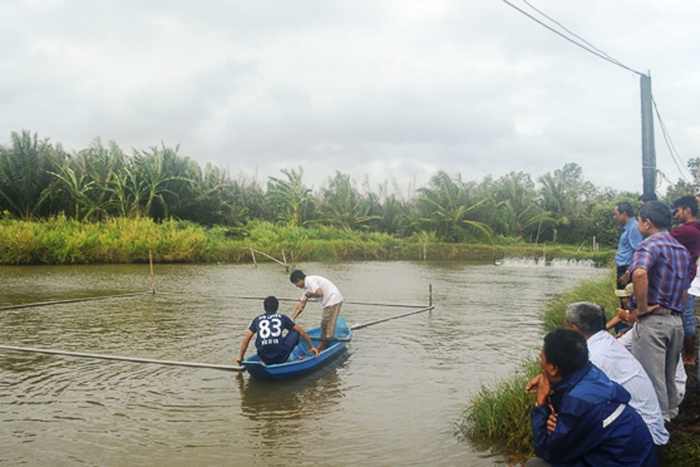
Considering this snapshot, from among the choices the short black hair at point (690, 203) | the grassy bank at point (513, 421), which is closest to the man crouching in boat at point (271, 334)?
the grassy bank at point (513, 421)

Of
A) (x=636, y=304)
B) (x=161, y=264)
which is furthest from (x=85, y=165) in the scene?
(x=636, y=304)

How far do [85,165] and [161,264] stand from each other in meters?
7.00

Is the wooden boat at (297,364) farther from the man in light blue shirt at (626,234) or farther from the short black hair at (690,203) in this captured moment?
the short black hair at (690,203)

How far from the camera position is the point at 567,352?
9.45 feet

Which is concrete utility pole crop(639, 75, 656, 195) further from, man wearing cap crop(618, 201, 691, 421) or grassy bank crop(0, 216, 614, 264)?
grassy bank crop(0, 216, 614, 264)

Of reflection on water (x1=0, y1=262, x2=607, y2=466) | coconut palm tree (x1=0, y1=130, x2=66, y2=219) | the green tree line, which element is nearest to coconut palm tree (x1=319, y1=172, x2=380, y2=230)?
the green tree line

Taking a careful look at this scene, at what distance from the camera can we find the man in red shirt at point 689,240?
15.8ft

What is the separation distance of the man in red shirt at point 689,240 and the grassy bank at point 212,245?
17265 millimetres

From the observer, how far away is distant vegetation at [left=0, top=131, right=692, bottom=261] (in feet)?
80.2

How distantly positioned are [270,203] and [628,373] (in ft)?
97.7

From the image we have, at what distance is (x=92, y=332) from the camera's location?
10.1 metres

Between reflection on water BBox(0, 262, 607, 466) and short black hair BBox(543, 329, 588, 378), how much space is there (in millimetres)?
2086

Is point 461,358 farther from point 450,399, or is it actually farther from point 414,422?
point 414,422

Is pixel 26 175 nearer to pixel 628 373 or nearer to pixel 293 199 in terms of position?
pixel 293 199
